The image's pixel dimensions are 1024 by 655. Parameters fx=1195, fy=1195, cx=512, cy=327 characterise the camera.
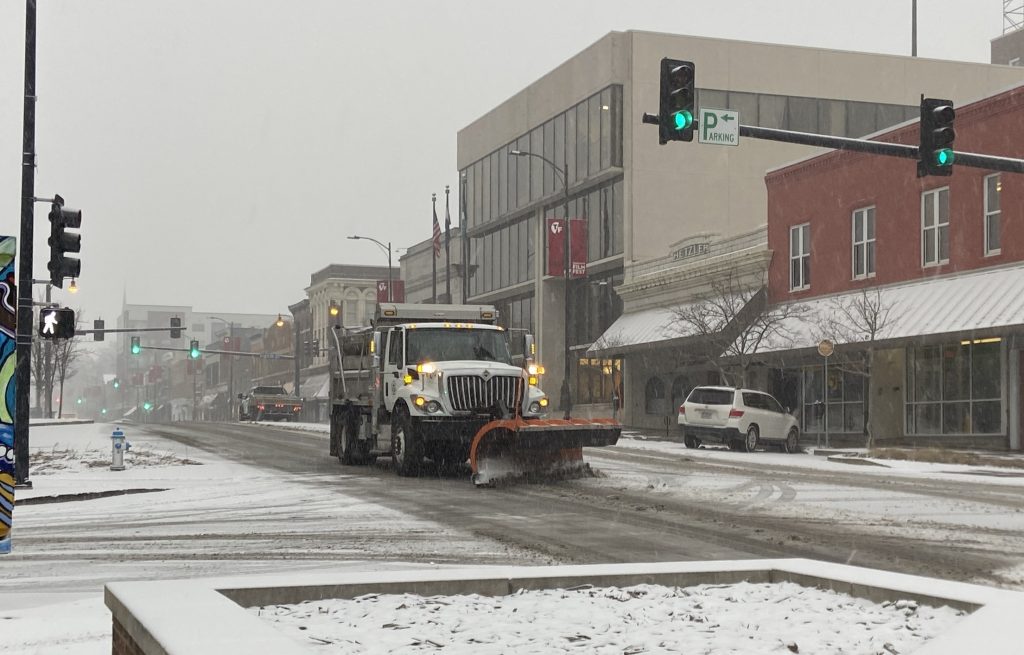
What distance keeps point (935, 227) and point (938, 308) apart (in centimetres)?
336

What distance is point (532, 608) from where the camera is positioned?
5.62 metres

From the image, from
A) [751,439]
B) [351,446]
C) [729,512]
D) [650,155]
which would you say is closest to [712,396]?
[751,439]

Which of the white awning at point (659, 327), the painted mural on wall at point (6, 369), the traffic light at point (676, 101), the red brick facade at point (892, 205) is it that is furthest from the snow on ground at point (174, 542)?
the white awning at point (659, 327)

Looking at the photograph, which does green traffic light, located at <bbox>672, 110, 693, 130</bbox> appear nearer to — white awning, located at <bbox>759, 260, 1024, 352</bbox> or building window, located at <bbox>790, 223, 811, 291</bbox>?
white awning, located at <bbox>759, 260, 1024, 352</bbox>

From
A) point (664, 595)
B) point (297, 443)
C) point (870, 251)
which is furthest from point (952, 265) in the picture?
point (664, 595)

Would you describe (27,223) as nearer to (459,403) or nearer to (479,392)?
(459,403)

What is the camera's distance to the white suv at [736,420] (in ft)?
104

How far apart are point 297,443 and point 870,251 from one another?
18737 mm

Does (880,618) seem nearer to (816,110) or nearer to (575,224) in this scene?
(575,224)

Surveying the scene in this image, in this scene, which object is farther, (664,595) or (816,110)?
(816,110)

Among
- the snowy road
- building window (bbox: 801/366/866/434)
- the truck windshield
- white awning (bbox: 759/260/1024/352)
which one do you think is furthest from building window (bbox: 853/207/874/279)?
the truck windshield

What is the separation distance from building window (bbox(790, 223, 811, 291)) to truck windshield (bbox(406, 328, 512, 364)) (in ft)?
69.1

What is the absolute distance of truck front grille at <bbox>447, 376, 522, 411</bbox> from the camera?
67.5 feet

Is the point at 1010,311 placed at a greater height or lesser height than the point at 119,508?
greater
